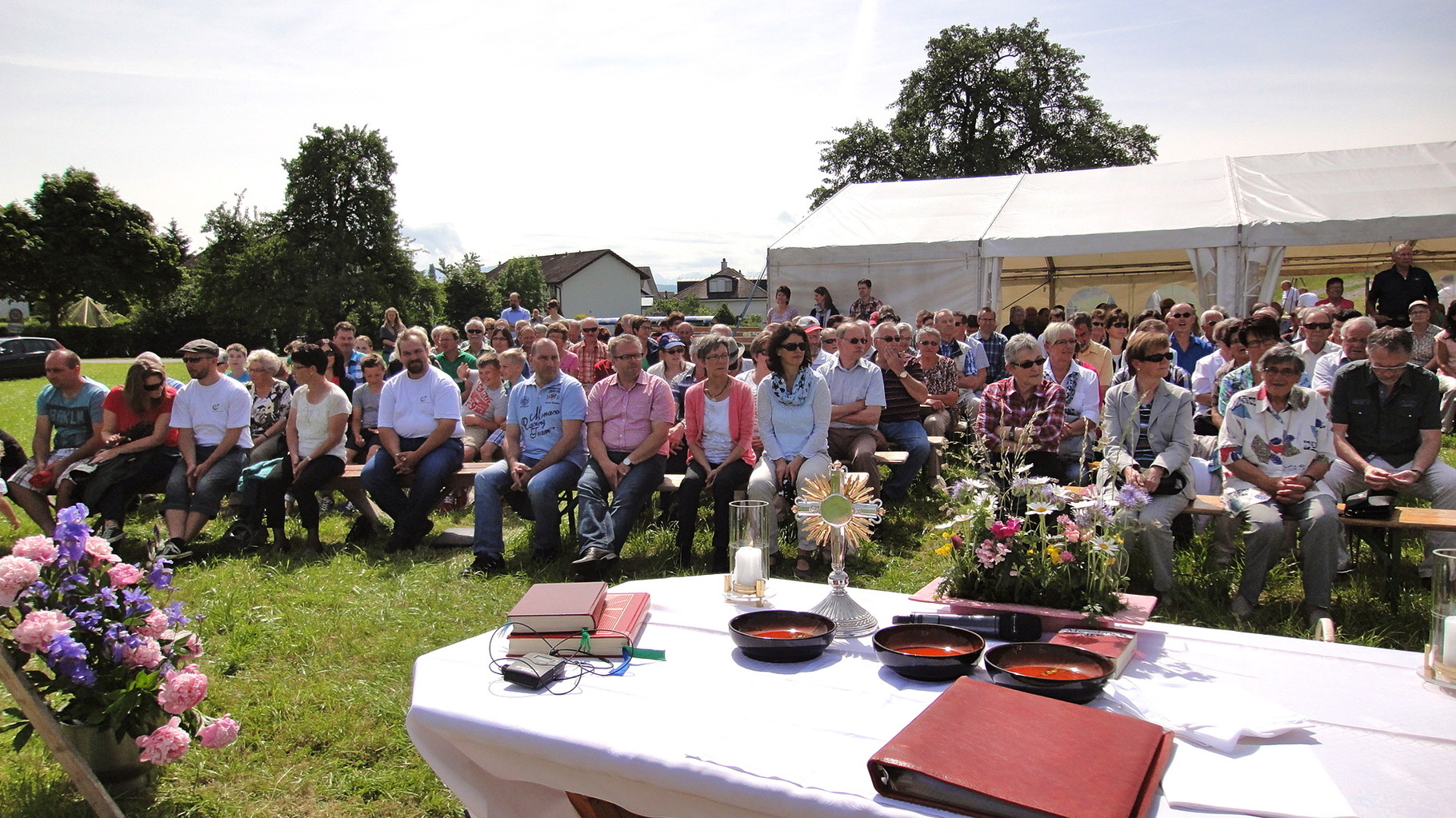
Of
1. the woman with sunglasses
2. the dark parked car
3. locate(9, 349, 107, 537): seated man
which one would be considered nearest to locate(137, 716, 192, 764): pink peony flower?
the woman with sunglasses

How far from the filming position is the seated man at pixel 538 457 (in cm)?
577

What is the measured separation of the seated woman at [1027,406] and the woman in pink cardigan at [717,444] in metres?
1.50

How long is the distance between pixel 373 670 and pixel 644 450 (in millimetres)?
2283

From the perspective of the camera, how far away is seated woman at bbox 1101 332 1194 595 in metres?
4.62

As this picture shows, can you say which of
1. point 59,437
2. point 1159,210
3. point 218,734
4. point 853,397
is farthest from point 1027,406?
point 1159,210

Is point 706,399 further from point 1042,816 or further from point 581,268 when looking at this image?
point 581,268

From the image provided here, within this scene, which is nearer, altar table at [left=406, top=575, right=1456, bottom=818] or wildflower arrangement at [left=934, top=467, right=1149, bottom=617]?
altar table at [left=406, top=575, right=1456, bottom=818]

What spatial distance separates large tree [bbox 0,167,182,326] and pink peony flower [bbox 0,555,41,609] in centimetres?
4502

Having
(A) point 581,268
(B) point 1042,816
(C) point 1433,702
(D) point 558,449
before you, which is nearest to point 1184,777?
(B) point 1042,816

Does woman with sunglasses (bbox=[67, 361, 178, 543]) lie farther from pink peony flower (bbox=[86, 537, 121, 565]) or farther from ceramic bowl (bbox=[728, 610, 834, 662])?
ceramic bowl (bbox=[728, 610, 834, 662])

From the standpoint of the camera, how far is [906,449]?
22.1 feet

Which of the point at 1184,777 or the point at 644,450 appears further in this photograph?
the point at 644,450

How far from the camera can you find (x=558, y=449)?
6.00m

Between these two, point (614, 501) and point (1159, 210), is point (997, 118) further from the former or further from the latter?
point (614, 501)
